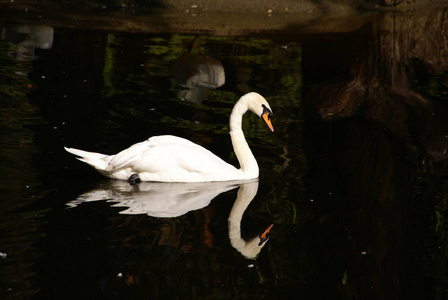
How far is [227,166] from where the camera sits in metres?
6.70

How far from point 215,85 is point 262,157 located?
116 inches

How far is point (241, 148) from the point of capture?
22.5ft

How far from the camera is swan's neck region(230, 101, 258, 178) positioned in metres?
6.75

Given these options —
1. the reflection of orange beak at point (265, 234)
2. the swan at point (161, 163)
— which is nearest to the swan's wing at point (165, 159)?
the swan at point (161, 163)

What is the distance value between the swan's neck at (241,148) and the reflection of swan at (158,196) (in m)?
0.19

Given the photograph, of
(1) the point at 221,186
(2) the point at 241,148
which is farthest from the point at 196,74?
(1) the point at 221,186

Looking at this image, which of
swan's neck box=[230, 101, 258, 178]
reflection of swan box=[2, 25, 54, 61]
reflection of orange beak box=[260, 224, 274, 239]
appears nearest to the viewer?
reflection of orange beak box=[260, 224, 274, 239]

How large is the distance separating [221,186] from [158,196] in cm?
70

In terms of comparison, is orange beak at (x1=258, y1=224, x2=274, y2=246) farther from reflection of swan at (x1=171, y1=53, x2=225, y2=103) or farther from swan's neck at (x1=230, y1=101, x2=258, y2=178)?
reflection of swan at (x1=171, y1=53, x2=225, y2=103)

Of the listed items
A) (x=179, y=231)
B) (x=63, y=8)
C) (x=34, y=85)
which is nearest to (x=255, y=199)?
(x=179, y=231)

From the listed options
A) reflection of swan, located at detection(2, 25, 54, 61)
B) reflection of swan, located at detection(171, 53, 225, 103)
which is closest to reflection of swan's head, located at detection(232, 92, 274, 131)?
reflection of swan, located at detection(171, 53, 225, 103)

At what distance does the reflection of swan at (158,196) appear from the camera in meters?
5.78

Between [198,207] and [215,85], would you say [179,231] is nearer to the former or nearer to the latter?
[198,207]

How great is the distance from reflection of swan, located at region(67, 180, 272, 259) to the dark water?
2 cm
